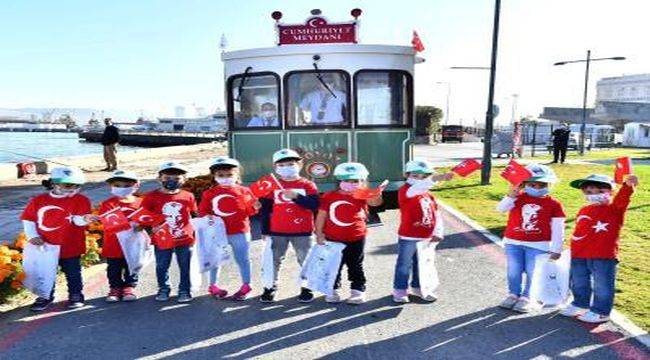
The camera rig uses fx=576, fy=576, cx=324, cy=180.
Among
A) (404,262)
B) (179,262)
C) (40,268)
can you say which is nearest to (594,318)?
(404,262)

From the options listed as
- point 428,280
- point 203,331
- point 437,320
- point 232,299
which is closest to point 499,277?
point 428,280

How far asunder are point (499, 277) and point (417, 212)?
1.61m

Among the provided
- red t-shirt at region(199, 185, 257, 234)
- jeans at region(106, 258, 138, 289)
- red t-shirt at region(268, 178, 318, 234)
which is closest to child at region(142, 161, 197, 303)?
red t-shirt at region(199, 185, 257, 234)

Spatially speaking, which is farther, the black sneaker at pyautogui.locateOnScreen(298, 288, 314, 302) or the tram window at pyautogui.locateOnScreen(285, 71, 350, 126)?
the tram window at pyautogui.locateOnScreen(285, 71, 350, 126)

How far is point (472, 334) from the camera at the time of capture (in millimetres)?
4699

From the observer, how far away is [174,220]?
543cm

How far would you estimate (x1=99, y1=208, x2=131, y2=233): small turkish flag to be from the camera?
17.2 ft

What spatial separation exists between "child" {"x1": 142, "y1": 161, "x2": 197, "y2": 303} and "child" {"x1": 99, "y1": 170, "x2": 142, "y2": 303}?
0.20 meters

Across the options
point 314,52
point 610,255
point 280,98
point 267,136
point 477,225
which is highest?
point 314,52

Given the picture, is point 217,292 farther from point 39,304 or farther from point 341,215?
point 39,304

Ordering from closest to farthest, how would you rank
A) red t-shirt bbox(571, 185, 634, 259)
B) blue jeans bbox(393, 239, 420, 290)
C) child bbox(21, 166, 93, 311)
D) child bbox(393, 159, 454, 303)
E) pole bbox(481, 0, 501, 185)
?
red t-shirt bbox(571, 185, 634, 259) < child bbox(21, 166, 93, 311) < child bbox(393, 159, 454, 303) < blue jeans bbox(393, 239, 420, 290) < pole bbox(481, 0, 501, 185)

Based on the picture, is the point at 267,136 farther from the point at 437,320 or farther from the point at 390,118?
the point at 437,320

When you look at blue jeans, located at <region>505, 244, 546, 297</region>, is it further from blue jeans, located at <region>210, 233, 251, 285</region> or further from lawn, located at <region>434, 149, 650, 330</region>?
blue jeans, located at <region>210, 233, 251, 285</region>

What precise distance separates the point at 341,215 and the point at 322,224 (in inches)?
7.8
